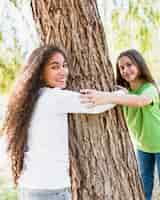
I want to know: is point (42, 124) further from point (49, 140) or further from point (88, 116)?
point (88, 116)

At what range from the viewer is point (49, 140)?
2268 mm

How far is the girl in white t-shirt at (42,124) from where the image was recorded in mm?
2273

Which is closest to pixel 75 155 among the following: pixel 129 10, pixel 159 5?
pixel 129 10

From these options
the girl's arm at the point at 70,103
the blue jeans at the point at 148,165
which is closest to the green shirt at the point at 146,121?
the blue jeans at the point at 148,165

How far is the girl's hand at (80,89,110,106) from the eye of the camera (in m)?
2.32

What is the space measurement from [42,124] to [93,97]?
27 cm

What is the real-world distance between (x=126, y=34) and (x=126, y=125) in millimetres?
2327

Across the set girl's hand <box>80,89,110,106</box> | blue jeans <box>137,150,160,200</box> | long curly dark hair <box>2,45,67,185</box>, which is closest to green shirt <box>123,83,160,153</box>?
blue jeans <box>137,150,160,200</box>

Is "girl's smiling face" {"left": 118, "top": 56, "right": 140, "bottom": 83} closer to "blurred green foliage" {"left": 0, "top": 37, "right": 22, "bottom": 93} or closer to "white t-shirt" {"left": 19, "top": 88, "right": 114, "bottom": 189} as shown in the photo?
"white t-shirt" {"left": 19, "top": 88, "right": 114, "bottom": 189}

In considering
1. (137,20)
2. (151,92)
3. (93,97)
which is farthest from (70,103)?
(137,20)

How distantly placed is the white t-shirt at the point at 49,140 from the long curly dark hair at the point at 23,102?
0.04 metres

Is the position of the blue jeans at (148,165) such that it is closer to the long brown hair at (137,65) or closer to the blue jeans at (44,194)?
the long brown hair at (137,65)

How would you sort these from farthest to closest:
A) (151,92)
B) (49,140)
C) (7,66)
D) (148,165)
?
(7,66) < (148,165) < (151,92) < (49,140)

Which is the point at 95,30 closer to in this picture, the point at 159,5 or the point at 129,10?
the point at 129,10
